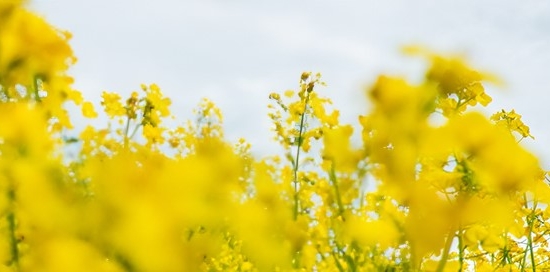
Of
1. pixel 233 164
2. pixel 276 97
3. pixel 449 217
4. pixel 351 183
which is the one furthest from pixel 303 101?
pixel 233 164

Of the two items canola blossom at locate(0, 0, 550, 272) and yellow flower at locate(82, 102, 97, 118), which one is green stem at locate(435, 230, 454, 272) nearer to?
canola blossom at locate(0, 0, 550, 272)

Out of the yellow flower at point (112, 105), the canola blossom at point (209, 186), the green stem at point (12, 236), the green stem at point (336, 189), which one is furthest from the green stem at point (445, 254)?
the yellow flower at point (112, 105)

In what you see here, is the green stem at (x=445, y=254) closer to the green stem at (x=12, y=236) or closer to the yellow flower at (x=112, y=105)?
the green stem at (x=12, y=236)

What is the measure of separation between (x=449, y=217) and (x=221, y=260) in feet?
6.10

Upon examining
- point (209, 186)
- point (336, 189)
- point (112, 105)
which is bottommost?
point (209, 186)

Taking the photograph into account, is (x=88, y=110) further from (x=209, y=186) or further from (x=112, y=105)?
(x=112, y=105)

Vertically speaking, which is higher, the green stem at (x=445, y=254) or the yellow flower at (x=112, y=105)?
the yellow flower at (x=112, y=105)

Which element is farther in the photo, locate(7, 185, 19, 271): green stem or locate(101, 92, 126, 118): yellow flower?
locate(101, 92, 126, 118): yellow flower

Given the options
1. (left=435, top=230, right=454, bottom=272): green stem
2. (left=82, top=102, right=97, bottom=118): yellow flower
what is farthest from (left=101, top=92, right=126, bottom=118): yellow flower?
(left=435, top=230, right=454, bottom=272): green stem

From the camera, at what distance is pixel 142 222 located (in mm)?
479

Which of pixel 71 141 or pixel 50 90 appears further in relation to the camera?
pixel 71 141

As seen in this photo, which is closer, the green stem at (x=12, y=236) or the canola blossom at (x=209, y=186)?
the canola blossom at (x=209, y=186)

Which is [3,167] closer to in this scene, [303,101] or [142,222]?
[142,222]

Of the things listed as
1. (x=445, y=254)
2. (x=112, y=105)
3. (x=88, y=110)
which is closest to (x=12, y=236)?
(x=88, y=110)
